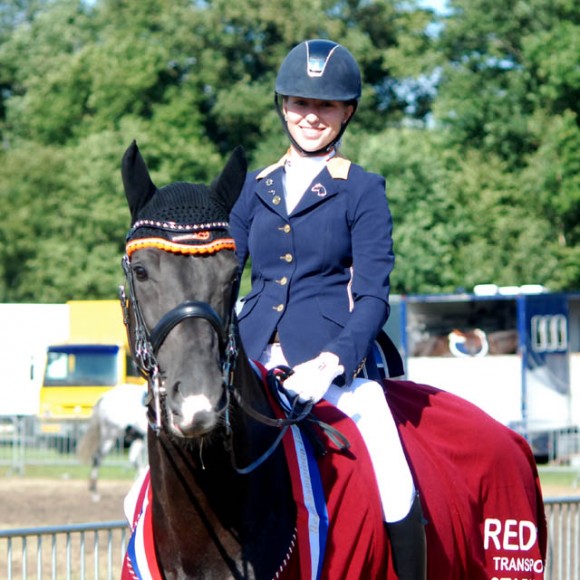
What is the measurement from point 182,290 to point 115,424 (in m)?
21.3

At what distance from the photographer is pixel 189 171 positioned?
183ft

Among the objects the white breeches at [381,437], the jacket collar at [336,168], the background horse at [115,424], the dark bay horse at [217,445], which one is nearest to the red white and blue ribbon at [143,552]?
the dark bay horse at [217,445]

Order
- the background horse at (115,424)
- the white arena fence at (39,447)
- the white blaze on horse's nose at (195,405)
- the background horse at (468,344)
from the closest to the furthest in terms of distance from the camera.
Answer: the white blaze on horse's nose at (195,405) < the background horse at (115,424) < the white arena fence at (39,447) < the background horse at (468,344)

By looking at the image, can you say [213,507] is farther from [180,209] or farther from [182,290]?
[180,209]

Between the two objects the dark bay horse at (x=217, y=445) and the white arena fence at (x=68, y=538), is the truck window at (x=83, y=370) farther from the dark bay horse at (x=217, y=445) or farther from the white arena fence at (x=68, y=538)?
the dark bay horse at (x=217, y=445)

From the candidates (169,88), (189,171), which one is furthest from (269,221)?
(169,88)

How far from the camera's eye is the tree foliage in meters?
42.0

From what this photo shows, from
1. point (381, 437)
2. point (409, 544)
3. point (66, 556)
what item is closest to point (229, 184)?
point (381, 437)

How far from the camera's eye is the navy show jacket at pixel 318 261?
209 inches

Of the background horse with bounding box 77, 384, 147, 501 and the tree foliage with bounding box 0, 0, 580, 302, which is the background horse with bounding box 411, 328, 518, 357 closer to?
the background horse with bounding box 77, 384, 147, 501

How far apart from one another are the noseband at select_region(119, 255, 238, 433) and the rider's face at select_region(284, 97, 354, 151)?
4.54ft

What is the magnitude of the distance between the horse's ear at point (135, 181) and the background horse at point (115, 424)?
20164mm

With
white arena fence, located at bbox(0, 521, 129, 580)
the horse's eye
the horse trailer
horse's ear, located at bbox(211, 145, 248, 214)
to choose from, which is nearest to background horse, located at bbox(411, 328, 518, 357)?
the horse trailer

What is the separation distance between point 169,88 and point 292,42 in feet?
19.8
